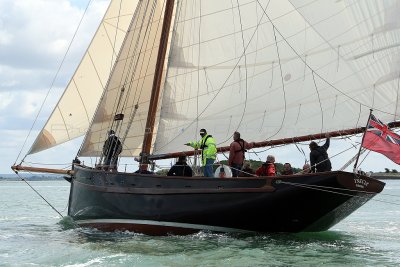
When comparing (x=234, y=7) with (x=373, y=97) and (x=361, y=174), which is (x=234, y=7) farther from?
(x=361, y=174)

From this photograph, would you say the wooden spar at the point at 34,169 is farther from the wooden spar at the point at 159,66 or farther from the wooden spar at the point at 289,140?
the wooden spar at the point at 289,140

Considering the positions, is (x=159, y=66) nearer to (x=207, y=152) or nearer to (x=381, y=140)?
(x=207, y=152)

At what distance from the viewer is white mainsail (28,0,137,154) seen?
21.1 m

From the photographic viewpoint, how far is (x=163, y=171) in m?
19.1

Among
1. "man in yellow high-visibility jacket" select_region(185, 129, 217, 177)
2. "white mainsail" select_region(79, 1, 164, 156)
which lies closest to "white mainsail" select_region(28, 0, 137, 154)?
"white mainsail" select_region(79, 1, 164, 156)

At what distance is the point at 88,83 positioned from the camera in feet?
70.5

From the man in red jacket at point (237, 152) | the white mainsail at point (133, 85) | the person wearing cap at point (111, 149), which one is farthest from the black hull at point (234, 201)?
the white mainsail at point (133, 85)

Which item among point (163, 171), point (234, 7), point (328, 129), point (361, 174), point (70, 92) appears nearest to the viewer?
point (361, 174)

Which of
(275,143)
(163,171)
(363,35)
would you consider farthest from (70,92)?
(363,35)

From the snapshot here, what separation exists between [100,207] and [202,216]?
3.60 meters

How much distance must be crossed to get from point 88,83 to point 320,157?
868 centimetres

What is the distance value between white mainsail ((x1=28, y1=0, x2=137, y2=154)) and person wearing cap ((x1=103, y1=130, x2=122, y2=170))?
7.32ft

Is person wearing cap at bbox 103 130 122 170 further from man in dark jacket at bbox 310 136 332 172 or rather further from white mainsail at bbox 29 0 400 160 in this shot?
man in dark jacket at bbox 310 136 332 172

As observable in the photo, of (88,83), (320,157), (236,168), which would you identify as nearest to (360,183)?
(320,157)
